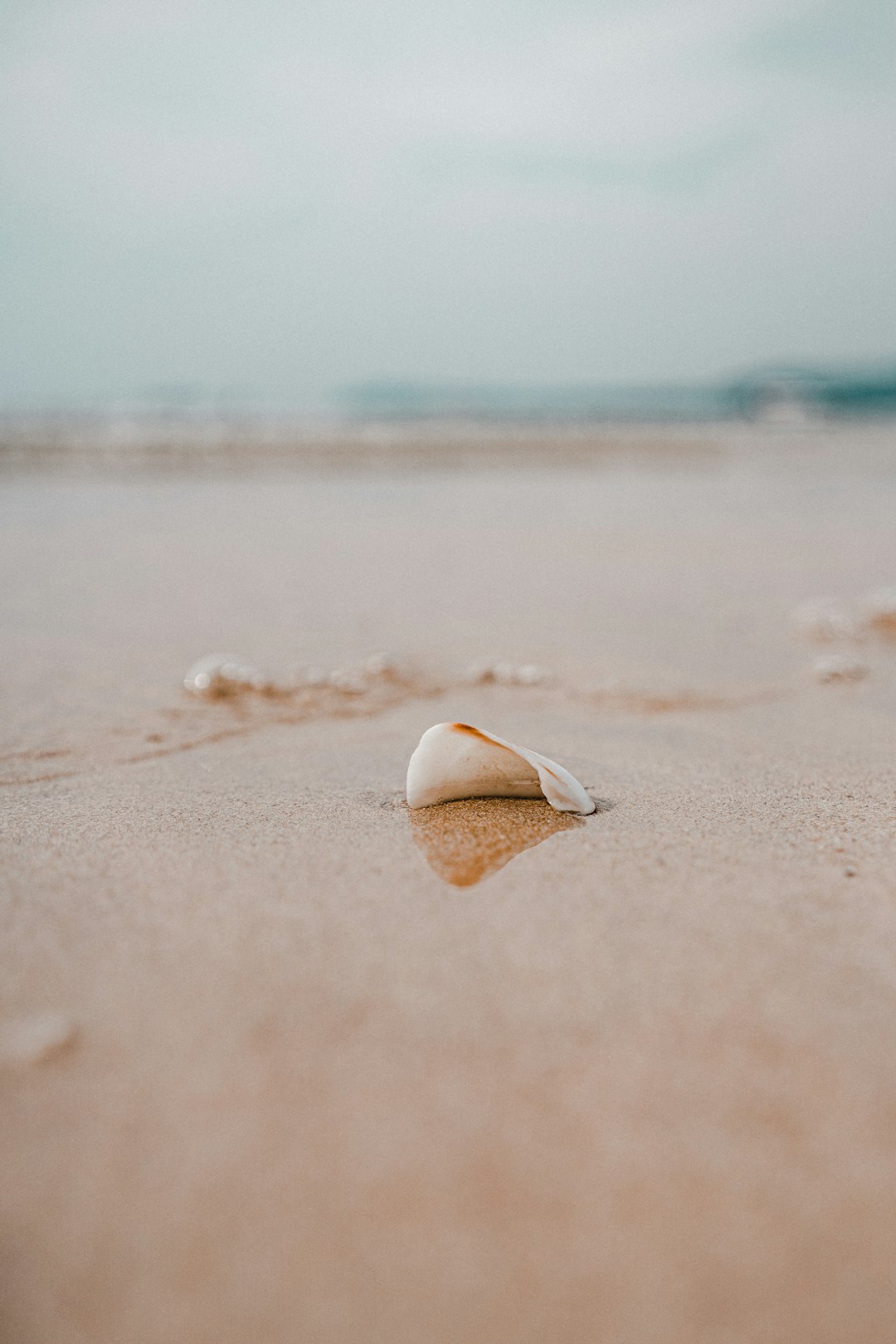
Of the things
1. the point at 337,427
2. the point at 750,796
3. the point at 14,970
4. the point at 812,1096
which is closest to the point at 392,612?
the point at 750,796

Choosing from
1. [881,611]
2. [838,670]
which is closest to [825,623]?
[881,611]

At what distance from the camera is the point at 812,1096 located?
87cm

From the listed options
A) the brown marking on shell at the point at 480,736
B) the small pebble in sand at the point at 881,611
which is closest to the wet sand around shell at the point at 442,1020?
the brown marking on shell at the point at 480,736

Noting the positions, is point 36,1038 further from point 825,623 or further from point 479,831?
point 825,623

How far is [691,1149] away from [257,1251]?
40 cm

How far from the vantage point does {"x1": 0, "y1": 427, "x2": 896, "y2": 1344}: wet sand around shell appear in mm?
708

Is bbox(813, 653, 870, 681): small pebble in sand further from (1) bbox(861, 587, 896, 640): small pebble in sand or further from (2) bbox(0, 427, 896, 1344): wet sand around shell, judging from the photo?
(1) bbox(861, 587, 896, 640): small pebble in sand

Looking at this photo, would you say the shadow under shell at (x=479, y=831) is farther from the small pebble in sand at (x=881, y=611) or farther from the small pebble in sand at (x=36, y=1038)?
the small pebble in sand at (x=881, y=611)

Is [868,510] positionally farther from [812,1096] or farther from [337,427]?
[337,427]

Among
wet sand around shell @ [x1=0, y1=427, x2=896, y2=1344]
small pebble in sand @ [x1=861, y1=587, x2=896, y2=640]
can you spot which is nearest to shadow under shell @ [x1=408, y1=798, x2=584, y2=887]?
wet sand around shell @ [x1=0, y1=427, x2=896, y2=1344]

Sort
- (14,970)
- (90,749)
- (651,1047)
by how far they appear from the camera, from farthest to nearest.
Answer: (90,749) → (14,970) → (651,1047)

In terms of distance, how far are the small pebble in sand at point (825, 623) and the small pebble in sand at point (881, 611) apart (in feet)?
0.23

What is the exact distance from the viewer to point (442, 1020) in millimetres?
971

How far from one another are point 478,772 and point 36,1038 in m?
0.77
